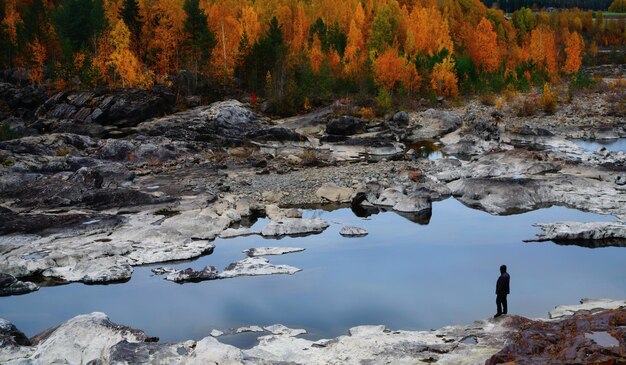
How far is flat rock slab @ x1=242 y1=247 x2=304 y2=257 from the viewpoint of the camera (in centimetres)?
2425

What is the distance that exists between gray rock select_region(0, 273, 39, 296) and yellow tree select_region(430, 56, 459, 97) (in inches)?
2234

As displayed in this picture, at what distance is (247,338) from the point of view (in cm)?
1708

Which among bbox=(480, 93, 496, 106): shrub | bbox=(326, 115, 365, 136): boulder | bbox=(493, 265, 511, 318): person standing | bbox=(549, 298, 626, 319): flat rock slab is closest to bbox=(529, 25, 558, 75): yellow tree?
bbox=(480, 93, 496, 106): shrub

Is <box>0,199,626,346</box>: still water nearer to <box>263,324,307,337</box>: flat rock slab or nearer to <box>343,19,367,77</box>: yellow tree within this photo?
<box>263,324,307,337</box>: flat rock slab

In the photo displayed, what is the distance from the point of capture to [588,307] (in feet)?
58.1

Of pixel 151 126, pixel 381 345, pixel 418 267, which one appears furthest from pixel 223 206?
pixel 151 126

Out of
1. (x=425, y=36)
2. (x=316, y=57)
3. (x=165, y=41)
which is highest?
(x=425, y=36)

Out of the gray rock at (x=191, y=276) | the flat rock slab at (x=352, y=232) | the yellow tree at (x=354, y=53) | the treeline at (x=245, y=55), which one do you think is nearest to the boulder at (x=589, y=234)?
the flat rock slab at (x=352, y=232)

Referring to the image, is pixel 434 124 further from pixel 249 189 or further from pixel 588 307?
pixel 588 307

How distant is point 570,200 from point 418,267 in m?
10.7

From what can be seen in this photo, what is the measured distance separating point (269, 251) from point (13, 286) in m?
9.47

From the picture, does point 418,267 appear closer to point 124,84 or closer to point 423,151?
point 423,151

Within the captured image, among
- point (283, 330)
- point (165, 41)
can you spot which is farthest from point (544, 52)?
point (283, 330)

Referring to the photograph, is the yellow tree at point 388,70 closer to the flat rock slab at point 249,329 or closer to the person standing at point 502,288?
the person standing at point 502,288
